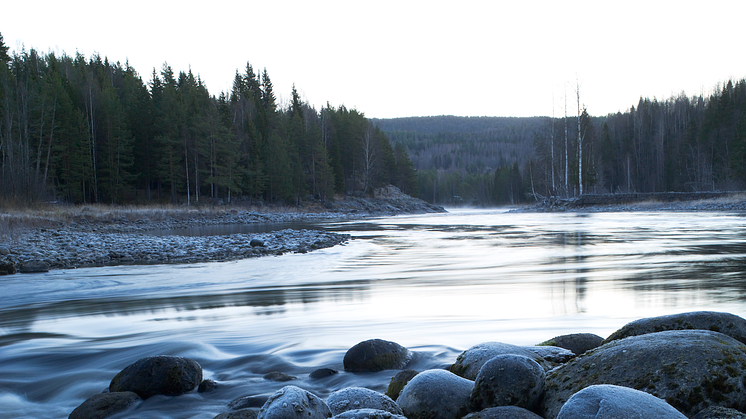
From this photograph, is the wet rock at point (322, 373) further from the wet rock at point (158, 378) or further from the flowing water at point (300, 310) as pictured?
the wet rock at point (158, 378)

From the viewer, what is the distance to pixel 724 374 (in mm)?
2631

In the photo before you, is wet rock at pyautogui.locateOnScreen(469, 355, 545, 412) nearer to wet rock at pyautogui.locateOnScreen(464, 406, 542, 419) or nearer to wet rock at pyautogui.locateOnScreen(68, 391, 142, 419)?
wet rock at pyautogui.locateOnScreen(464, 406, 542, 419)

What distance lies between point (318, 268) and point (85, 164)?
38.4 m

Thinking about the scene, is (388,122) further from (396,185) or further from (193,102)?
(193,102)

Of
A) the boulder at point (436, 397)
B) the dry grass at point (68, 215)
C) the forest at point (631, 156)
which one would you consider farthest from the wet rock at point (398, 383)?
the forest at point (631, 156)

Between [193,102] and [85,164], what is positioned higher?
[193,102]

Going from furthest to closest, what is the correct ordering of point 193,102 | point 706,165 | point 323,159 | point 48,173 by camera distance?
point 706,165, point 323,159, point 193,102, point 48,173

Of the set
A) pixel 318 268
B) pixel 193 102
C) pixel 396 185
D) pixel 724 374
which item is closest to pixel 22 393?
pixel 724 374

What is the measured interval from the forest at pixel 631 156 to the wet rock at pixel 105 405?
136 ft

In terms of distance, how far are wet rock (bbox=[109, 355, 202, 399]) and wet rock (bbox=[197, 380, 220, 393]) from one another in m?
0.05

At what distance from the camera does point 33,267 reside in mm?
10492

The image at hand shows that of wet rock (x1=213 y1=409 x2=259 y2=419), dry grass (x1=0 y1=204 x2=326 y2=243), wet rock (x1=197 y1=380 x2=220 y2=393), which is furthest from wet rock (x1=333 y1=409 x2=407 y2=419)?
dry grass (x1=0 y1=204 x2=326 y2=243)

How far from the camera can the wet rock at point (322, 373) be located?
4199 mm

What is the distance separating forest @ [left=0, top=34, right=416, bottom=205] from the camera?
39031 millimetres
